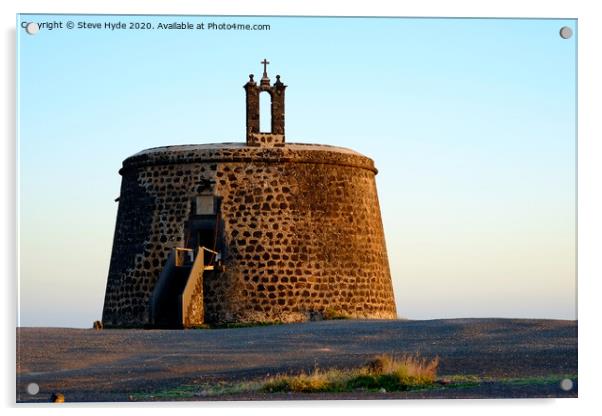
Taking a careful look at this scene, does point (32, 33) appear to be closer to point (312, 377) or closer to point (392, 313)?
point (312, 377)

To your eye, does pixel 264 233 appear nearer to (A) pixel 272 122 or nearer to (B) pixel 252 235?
(B) pixel 252 235

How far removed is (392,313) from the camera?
34.8 m

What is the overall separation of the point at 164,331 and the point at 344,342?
5.30 m

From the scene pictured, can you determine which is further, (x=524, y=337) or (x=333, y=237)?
(x=333, y=237)

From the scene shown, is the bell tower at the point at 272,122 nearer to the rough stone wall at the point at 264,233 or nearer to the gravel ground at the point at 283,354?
the rough stone wall at the point at 264,233

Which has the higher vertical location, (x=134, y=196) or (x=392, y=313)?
(x=134, y=196)

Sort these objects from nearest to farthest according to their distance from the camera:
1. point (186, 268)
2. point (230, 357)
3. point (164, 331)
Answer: point (230, 357), point (164, 331), point (186, 268)

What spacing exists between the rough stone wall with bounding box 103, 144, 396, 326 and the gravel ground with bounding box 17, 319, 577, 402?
4.80 meters

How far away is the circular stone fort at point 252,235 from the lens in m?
33.0

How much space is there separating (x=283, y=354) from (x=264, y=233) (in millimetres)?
9538

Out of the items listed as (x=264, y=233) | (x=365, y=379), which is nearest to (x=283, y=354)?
(x=365, y=379)

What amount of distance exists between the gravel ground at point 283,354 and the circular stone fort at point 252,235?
15.5ft

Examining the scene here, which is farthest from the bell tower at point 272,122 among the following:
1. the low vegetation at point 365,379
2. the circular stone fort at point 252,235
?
the low vegetation at point 365,379

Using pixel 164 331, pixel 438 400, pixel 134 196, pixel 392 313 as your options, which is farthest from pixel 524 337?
pixel 134 196
